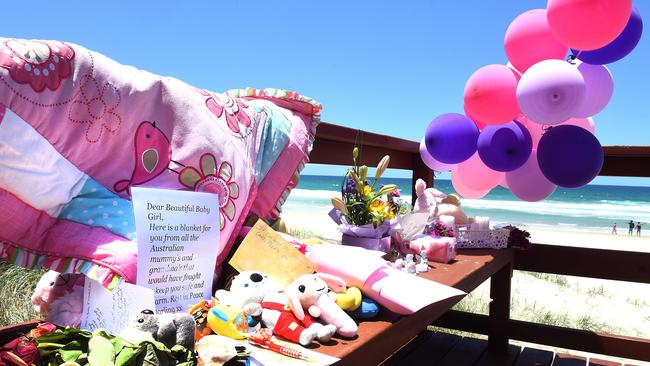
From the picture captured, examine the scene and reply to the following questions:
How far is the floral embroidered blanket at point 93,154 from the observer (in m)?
0.75

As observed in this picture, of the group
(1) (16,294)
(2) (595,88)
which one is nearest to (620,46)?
(2) (595,88)

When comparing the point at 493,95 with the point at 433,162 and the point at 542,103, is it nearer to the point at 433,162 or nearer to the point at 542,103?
the point at 542,103

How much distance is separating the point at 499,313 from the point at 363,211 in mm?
1406

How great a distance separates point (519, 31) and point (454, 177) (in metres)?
0.71

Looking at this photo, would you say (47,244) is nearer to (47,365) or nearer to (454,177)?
(47,365)

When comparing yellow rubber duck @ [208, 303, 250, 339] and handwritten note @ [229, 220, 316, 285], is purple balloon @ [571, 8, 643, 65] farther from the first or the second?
yellow rubber duck @ [208, 303, 250, 339]

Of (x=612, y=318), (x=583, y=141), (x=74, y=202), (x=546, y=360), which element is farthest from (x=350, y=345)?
(x=612, y=318)

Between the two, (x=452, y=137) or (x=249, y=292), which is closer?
(x=249, y=292)

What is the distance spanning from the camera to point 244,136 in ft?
3.83

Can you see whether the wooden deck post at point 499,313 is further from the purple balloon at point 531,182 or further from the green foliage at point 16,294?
the green foliage at point 16,294

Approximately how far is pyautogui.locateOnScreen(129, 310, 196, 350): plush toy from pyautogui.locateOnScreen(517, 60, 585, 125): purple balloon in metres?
1.44

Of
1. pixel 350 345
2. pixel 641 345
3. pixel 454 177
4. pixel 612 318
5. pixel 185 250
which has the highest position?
pixel 454 177

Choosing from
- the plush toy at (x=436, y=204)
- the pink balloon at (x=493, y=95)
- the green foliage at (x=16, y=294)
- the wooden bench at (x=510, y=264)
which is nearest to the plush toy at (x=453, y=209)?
the plush toy at (x=436, y=204)

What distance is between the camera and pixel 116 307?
76 cm
